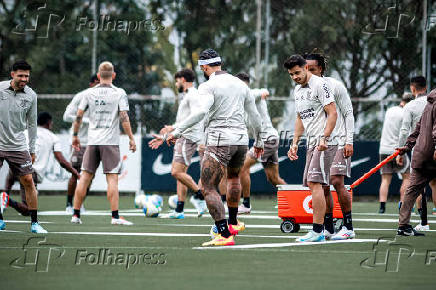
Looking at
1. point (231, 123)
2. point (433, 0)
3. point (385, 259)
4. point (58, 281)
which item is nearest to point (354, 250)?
point (385, 259)

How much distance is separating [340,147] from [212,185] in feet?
5.73

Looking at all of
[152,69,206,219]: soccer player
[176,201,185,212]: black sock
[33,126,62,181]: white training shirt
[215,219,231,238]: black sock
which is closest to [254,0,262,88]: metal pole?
[152,69,206,219]: soccer player

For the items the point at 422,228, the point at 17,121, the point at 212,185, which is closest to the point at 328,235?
the point at 212,185

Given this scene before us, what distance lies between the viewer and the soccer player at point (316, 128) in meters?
8.88

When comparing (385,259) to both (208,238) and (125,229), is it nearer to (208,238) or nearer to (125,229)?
(208,238)

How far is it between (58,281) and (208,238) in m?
3.57

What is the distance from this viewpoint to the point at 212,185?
855 centimetres

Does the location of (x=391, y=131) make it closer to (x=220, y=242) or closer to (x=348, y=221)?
(x=348, y=221)

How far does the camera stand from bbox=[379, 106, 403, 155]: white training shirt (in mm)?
14874

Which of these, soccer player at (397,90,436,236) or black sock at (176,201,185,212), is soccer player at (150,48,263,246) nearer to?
soccer player at (397,90,436,236)

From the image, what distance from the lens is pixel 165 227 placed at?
11.2m

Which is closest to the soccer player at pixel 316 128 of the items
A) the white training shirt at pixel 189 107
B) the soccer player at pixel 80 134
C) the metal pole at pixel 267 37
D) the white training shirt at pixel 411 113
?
the white training shirt at pixel 411 113

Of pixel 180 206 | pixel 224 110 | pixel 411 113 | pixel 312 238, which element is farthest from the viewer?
pixel 180 206

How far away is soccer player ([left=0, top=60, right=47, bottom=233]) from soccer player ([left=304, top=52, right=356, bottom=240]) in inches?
128
